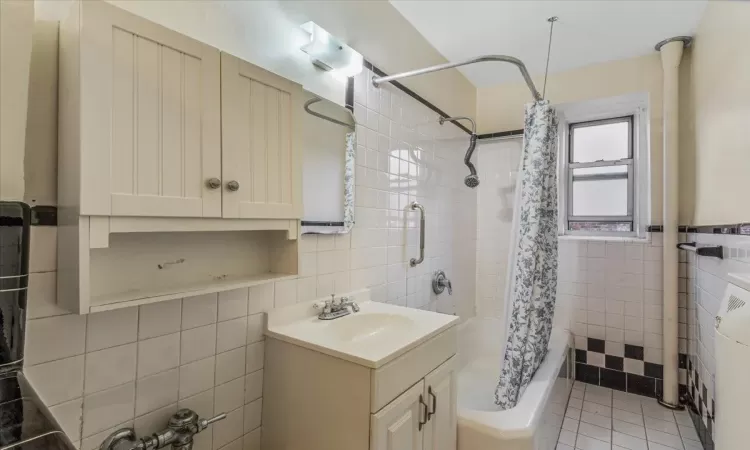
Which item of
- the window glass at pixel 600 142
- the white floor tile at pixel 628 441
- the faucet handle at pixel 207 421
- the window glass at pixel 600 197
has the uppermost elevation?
the window glass at pixel 600 142

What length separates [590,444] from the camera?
6.54 ft

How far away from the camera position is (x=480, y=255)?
123 inches

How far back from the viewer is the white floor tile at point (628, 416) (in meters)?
2.22

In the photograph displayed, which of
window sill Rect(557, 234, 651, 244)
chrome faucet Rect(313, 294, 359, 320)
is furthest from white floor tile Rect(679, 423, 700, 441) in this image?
chrome faucet Rect(313, 294, 359, 320)

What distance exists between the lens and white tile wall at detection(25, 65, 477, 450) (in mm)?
857

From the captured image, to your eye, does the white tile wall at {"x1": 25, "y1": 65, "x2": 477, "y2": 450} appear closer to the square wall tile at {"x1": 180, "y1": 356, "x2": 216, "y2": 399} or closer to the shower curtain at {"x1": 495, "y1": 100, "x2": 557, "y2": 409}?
the square wall tile at {"x1": 180, "y1": 356, "x2": 216, "y2": 399}

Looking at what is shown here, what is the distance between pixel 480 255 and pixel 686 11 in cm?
207

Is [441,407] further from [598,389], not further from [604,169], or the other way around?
[604,169]

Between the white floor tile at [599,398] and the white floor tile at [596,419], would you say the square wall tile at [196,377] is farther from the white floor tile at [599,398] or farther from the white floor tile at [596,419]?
the white floor tile at [599,398]

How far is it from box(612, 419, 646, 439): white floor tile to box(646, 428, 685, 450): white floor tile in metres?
0.03

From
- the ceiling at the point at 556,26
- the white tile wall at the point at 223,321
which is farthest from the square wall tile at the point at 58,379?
the ceiling at the point at 556,26

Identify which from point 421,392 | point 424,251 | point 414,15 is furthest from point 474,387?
point 414,15

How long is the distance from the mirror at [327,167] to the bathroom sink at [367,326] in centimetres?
40

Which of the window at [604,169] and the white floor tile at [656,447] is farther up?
the window at [604,169]
